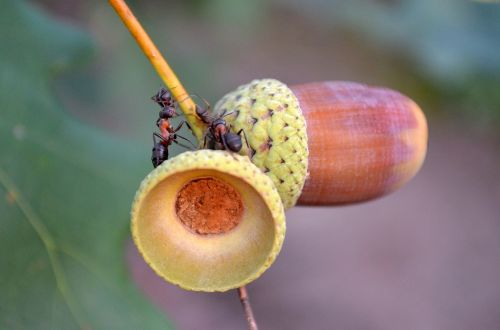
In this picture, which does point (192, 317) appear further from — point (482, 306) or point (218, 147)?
point (218, 147)

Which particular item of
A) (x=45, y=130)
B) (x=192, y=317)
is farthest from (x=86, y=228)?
(x=192, y=317)

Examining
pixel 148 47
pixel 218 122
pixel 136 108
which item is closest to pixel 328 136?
pixel 218 122

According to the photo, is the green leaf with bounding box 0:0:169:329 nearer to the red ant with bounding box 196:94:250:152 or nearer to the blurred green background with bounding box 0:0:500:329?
the blurred green background with bounding box 0:0:500:329

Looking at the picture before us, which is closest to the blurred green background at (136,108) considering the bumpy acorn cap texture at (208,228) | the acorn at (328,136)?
the bumpy acorn cap texture at (208,228)

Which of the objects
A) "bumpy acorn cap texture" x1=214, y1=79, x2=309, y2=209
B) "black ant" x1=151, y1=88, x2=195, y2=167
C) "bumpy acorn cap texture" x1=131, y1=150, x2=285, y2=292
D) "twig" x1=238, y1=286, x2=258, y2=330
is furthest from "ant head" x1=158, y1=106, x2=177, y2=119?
"twig" x1=238, y1=286, x2=258, y2=330

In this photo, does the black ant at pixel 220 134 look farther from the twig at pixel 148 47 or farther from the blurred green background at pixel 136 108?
the blurred green background at pixel 136 108

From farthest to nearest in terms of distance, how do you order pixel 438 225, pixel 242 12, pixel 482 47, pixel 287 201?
pixel 438 225 < pixel 242 12 < pixel 482 47 < pixel 287 201

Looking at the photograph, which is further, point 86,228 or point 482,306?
point 482,306
